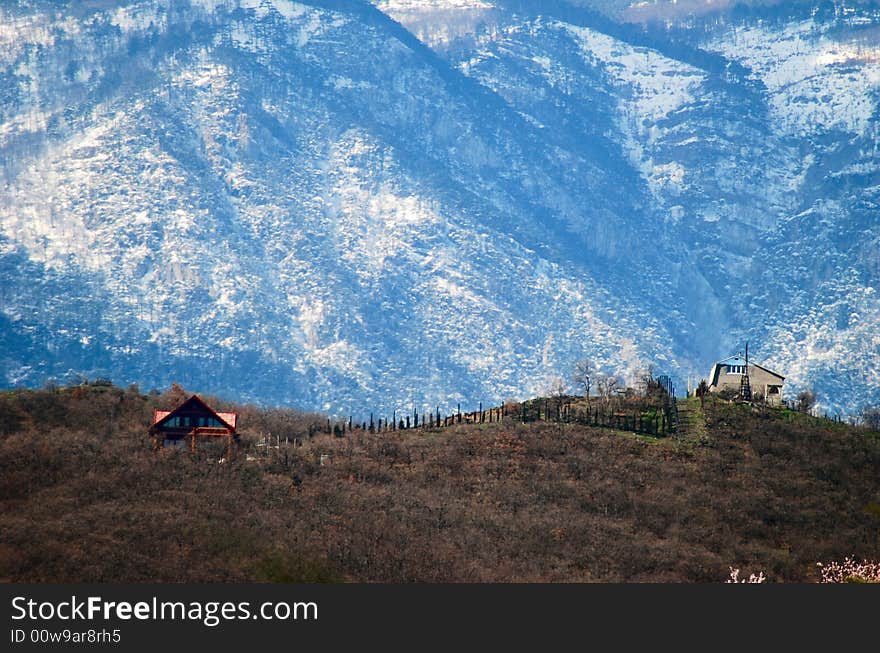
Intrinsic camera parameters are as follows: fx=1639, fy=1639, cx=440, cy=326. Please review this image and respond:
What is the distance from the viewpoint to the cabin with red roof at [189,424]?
120 m

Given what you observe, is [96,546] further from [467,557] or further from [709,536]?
[709,536]

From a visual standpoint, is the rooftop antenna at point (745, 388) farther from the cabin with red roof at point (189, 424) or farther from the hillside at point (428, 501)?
the cabin with red roof at point (189, 424)

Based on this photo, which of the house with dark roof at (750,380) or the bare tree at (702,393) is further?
the house with dark roof at (750,380)

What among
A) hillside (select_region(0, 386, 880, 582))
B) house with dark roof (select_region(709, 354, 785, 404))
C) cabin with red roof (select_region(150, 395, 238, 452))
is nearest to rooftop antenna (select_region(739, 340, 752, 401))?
house with dark roof (select_region(709, 354, 785, 404))

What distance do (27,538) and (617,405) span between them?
6339cm

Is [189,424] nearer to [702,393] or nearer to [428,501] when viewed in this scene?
[428,501]

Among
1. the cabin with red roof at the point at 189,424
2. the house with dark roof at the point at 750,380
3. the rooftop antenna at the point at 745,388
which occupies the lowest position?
the house with dark roof at the point at 750,380

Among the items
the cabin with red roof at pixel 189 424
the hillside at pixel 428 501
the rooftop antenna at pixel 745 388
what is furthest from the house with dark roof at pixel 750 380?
the cabin with red roof at pixel 189 424

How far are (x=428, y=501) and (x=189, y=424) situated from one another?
65.5ft

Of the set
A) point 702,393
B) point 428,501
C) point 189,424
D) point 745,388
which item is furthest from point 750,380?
point 189,424

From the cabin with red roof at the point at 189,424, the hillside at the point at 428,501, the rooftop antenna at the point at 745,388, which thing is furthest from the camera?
the rooftop antenna at the point at 745,388

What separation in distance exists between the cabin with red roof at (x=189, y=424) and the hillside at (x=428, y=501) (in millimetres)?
2298

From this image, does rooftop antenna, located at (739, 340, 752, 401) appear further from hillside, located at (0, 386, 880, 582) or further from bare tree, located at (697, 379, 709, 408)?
hillside, located at (0, 386, 880, 582)

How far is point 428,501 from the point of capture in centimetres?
11312
